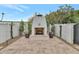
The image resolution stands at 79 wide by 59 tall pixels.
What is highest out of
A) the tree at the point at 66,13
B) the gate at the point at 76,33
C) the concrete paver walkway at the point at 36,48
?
the tree at the point at 66,13

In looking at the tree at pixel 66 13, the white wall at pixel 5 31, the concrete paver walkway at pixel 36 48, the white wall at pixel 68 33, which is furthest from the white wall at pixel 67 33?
the white wall at pixel 5 31

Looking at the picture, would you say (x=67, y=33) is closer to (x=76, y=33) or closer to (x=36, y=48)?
(x=76, y=33)

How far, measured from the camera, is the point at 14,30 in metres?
8.52

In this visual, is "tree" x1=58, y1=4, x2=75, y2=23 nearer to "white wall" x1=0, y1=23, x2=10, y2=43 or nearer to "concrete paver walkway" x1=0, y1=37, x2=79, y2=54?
"concrete paver walkway" x1=0, y1=37, x2=79, y2=54

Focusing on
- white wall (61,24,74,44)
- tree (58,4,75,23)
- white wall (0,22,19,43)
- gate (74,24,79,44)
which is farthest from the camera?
white wall (61,24,74,44)

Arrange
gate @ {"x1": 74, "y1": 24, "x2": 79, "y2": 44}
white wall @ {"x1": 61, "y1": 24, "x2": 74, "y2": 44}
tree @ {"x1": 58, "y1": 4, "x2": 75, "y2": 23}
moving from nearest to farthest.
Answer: tree @ {"x1": 58, "y1": 4, "x2": 75, "y2": 23} → gate @ {"x1": 74, "y1": 24, "x2": 79, "y2": 44} → white wall @ {"x1": 61, "y1": 24, "x2": 74, "y2": 44}

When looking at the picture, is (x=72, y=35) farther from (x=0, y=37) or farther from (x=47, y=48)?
(x=0, y=37)

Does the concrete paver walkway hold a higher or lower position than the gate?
lower

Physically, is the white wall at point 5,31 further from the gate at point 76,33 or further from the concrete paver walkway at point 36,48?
the gate at point 76,33

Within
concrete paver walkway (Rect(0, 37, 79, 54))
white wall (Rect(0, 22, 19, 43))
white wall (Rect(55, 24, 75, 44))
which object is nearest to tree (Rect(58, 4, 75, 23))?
concrete paver walkway (Rect(0, 37, 79, 54))

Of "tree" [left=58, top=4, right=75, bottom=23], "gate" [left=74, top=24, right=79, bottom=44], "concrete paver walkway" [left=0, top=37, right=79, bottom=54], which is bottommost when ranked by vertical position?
"concrete paver walkway" [left=0, top=37, right=79, bottom=54]

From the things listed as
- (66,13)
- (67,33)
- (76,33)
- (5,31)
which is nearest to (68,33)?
(67,33)
